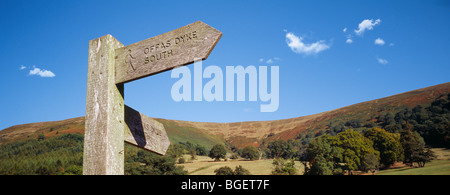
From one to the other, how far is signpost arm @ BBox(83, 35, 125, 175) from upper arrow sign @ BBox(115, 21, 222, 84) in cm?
10

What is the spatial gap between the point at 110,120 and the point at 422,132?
299 ft

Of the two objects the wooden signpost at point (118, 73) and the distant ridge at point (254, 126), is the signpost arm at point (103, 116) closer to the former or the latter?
the wooden signpost at point (118, 73)

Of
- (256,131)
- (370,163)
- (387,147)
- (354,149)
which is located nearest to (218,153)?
(354,149)

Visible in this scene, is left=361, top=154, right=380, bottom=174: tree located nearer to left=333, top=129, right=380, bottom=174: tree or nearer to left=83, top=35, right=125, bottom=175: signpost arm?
left=333, top=129, right=380, bottom=174: tree

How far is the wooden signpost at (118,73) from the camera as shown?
2395 mm

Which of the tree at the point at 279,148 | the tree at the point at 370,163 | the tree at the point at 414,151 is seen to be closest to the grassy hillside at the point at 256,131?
the tree at the point at 414,151

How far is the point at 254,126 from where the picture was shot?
545ft

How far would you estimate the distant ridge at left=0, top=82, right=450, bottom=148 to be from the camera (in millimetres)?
114319

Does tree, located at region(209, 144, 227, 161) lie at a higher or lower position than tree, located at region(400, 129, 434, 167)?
lower

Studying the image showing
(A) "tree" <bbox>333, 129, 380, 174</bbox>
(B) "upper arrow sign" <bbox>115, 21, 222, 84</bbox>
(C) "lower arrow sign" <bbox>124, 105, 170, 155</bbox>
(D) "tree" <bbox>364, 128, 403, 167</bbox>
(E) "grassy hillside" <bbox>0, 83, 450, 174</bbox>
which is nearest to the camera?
(B) "upper arrow sign" <bbox>115, 21, 222, 84</bbox>

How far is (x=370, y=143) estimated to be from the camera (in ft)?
212

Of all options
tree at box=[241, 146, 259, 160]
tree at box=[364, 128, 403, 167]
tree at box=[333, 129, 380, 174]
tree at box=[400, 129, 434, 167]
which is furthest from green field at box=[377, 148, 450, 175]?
tree at box=[241, 146, 259, 160]
